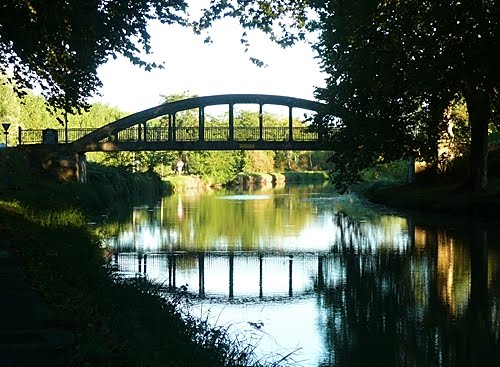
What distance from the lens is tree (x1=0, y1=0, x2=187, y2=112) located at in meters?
15.1

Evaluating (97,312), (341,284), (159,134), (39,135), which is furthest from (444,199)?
(39,135)

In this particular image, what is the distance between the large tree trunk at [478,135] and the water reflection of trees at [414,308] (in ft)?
32.3

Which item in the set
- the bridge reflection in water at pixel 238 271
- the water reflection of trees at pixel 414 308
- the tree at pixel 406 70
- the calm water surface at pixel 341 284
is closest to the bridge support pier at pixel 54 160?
the calm water surface at pixel 341 284

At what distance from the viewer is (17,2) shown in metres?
16.2

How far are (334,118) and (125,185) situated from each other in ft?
76.4

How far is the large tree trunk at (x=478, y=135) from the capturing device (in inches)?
1078

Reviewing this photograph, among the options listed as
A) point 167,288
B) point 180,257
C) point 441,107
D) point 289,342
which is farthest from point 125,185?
point 289,342

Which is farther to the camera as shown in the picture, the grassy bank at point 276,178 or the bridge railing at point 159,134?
the grassy bank at point 276,178

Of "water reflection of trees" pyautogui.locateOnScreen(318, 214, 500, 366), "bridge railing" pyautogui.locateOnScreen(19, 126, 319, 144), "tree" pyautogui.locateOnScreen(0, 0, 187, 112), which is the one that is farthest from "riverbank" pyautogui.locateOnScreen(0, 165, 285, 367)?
"bridge railing" pyautogui.locateOnScreen(19, 126, 319, 144)

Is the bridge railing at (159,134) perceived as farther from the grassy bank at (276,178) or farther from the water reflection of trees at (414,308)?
the water reflection of trees at (414,308)

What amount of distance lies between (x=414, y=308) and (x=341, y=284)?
2.68m

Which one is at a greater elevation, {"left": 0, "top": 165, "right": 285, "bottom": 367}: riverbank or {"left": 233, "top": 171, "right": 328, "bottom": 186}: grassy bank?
{"left": 233, "top": 171, "right": 328, "bottom": 186}: grassy bank

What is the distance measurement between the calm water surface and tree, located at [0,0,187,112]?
16.5 ft

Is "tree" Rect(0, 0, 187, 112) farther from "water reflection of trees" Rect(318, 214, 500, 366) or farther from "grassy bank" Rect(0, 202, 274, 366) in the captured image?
"water reflection of trees" Rect(318, 214, 500, 366)
